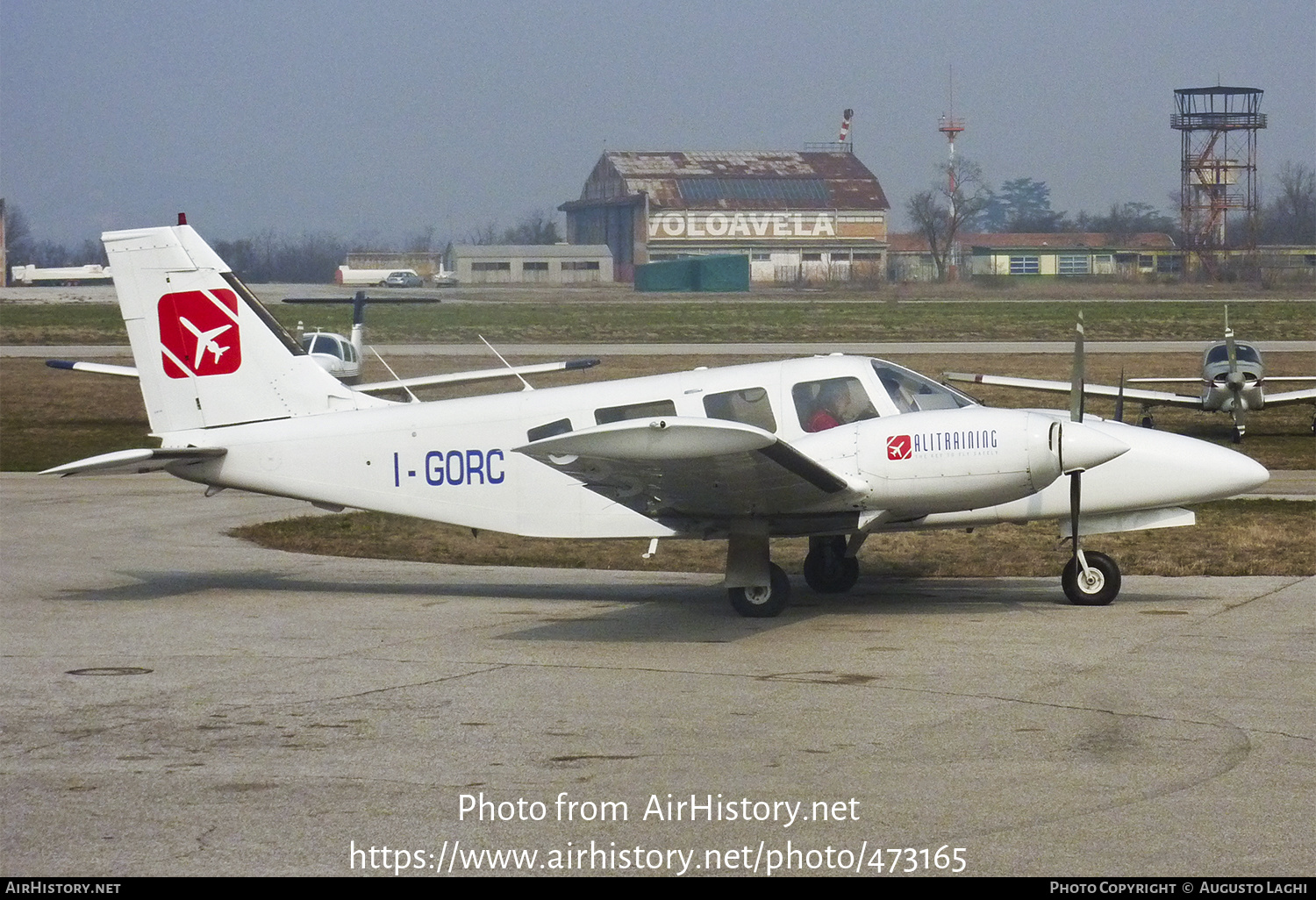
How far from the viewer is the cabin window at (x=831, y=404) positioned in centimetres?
1175

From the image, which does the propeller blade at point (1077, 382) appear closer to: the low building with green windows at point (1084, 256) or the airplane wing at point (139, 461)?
the airplane wing at point (139, 461)

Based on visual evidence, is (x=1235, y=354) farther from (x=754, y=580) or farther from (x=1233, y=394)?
(x=754, y=580)

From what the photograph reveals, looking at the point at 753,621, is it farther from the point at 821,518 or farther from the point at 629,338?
the point at 629,338

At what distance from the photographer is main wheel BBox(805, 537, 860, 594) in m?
13.0

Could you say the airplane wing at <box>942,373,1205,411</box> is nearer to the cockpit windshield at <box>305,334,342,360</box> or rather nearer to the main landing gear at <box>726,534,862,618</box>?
the main landing gear at <box>726,534,862,618</box>

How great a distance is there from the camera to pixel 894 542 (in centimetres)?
1609

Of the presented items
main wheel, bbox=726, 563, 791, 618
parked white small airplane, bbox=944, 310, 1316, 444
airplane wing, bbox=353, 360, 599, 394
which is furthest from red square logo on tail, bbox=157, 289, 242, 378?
parked white small airplane, bbox=944, 310, 1316, 444

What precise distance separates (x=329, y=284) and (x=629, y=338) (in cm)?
1572

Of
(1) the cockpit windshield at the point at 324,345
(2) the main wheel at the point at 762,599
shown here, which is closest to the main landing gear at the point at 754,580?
(2) the main wheel at the point at 762,599

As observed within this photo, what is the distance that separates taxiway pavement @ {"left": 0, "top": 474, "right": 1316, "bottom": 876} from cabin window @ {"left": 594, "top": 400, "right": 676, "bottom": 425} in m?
1.67

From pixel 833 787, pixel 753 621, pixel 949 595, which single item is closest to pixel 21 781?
pixel 833 787

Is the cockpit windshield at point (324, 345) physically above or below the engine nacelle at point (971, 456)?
above

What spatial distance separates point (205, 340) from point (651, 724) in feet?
23.2

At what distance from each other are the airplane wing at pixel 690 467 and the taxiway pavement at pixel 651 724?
101cm
